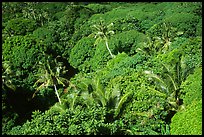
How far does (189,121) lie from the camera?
17.0 m

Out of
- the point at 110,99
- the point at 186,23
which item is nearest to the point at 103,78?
the point at 110,99

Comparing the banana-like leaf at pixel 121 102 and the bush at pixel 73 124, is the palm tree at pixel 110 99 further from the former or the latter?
the bush at pixel 73 124

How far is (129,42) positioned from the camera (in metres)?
33.7

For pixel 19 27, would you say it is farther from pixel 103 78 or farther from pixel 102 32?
pixel 103 78

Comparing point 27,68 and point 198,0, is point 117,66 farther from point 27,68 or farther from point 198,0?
point 198,0

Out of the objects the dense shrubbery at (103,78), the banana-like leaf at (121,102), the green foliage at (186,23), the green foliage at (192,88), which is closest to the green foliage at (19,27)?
the dense shrubbery at (103,78)

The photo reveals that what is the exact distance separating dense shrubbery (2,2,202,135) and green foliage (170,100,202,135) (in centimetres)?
5

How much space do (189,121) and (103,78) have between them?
960cm

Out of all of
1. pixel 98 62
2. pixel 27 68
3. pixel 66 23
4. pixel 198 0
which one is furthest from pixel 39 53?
pixel 198 0

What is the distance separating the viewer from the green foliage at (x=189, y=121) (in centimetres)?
1642

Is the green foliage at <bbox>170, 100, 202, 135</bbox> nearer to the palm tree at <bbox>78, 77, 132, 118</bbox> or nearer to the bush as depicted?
the bush

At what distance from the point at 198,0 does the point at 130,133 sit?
32973 millimetres

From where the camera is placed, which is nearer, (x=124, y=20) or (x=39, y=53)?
(x=39, y=53)

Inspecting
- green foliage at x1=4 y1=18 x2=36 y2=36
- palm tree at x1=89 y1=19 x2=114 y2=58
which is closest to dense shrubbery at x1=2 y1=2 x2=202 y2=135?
green foliage at x1=4 y1=18 x2=36 y2=36
